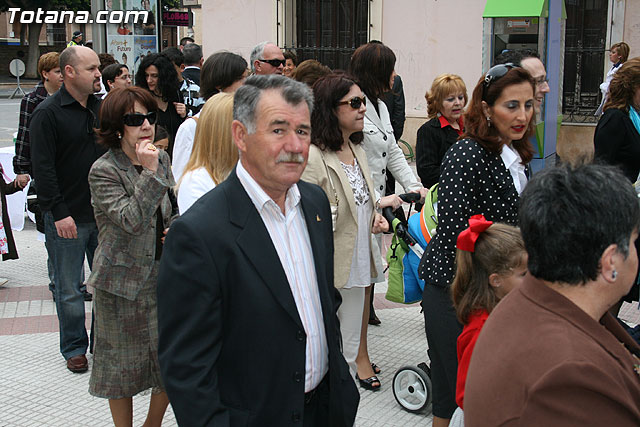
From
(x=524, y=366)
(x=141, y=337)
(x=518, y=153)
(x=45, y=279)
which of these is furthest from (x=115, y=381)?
(x=45, y=279)

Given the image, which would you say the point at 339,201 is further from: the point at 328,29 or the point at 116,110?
the point at 328,29

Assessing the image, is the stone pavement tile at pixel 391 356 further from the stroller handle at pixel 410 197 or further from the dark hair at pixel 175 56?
the dark hair at pixel 175 56

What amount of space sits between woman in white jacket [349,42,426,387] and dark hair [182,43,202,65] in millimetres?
3480

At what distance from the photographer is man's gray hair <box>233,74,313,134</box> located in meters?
2.42

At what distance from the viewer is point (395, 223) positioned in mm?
4473

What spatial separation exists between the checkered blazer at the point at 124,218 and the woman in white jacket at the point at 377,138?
1557mm

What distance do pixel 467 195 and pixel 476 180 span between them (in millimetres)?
79

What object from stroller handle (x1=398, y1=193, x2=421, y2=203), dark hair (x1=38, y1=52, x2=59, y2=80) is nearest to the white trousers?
stroller handle (x1=398, y1=193, x2=421, y2=203)

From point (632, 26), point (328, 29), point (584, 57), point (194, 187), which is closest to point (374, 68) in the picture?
point (194, 187)

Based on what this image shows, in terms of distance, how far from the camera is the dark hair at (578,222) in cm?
171

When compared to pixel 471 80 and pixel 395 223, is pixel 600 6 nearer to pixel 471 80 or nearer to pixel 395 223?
pixel 471 80

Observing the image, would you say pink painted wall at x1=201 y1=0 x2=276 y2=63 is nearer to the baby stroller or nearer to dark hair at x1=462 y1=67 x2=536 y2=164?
the baby stroller

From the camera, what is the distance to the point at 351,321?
4617 mm

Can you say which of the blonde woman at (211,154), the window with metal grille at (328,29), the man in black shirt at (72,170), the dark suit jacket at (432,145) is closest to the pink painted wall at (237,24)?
the window with metal grille at (328,29)
